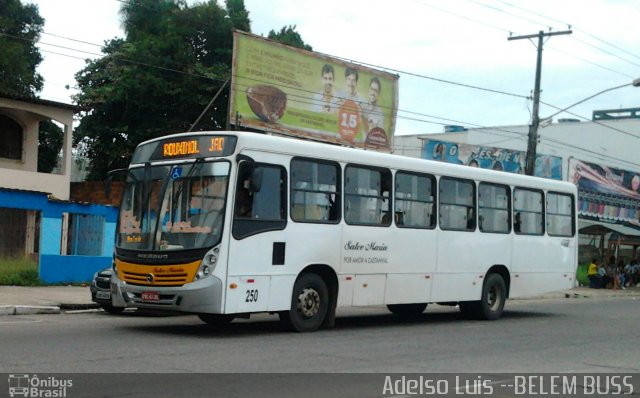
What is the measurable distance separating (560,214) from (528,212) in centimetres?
146

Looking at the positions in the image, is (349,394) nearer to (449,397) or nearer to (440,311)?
(449,397)

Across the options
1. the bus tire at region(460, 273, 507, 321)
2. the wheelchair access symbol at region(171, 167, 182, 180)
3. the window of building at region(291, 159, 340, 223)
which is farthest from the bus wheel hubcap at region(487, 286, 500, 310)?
the wheelchair access symbol at region(171, 167, 182, 180)

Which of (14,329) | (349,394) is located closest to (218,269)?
(14,329)

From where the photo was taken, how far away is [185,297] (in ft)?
42.2

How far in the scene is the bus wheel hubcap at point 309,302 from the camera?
46.6 ft

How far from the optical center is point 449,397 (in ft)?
29.0

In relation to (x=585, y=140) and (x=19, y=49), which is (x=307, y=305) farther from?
(x=585, y=140)

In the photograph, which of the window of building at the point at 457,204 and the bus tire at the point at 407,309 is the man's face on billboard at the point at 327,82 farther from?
the window of building at the point at 457,204

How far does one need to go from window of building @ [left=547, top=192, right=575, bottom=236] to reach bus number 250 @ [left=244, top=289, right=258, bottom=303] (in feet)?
30.7

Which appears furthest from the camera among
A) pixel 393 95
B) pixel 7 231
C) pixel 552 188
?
pixel 393 95

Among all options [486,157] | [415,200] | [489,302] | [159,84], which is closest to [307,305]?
[415,200]

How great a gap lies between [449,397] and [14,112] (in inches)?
998

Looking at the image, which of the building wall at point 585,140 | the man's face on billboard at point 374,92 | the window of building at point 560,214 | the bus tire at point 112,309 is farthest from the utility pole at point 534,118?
the building wall at point 585,140

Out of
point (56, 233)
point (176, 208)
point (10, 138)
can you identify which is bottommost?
point (56, 233)
